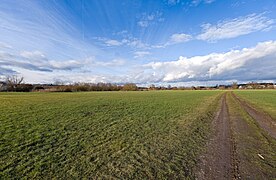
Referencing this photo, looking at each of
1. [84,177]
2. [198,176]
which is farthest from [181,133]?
[84,177]

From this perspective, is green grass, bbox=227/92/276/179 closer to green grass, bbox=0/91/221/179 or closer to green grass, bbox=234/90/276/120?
green grass, bbox=0/91/221/179

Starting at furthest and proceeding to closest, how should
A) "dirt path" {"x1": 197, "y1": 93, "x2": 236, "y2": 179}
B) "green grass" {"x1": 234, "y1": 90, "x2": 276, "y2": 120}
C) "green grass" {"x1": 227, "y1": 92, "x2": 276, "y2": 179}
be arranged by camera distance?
"green grass" {"x1": 234, "y1": 90, "x2": 276, "y2": 120}
"green grass" {"x1": 227, "y1": 92, "x2": 276, "y2": 179}
"dirt path" {"x1": 197, "y1": 93, "x2": 236, "y2": 179}

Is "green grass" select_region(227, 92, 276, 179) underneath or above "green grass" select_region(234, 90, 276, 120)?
above

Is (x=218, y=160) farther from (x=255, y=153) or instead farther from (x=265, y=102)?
(x=265, y=102)

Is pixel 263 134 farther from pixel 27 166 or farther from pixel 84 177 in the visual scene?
pixel 27 166

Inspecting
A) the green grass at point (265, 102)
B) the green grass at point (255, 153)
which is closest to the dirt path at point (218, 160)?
the green grass at point (255, 153)

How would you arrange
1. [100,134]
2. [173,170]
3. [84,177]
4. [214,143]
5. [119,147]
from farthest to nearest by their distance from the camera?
[100,134] < [214,143] < [119,147] < [173,170] < [84,177]

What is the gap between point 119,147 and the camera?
23.9ft

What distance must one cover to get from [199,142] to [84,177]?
562 centimetres

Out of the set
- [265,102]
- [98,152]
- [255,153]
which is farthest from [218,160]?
[265,102]

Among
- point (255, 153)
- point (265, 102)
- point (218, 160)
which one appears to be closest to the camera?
point (218, 160)

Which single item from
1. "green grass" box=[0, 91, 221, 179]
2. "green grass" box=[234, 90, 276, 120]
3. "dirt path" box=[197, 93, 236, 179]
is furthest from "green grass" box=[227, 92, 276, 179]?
"green grass" box=[234, 90, 276, 120]

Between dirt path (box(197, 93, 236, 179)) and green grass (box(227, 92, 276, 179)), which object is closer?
dirt path (box(197, 93, 236, 179))

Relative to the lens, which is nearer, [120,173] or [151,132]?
[120,173]
